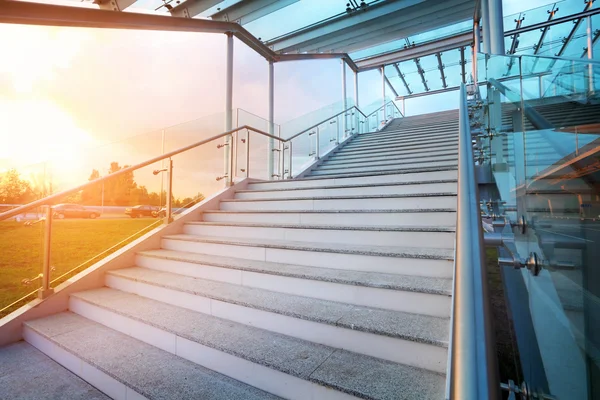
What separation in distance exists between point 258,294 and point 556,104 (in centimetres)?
206

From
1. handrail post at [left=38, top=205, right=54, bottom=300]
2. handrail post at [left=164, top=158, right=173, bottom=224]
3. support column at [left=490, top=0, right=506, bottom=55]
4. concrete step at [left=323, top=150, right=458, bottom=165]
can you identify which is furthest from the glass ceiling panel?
handrail post at [left=38, top=205, right=54, bottom=300]

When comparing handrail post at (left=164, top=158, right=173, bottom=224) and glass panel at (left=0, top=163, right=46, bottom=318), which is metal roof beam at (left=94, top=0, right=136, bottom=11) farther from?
glass panel at (left=0, top=163, right=46, bottom=318)

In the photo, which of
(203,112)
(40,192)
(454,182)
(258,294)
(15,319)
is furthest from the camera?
(203,112)

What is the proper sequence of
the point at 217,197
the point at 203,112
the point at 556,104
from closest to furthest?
the point at 556,104 < the point at 217,197 < the point at 203,112

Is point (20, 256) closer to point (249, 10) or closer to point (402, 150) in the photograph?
point (402, 150)

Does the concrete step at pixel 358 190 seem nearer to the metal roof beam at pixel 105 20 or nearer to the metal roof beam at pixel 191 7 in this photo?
the metal roof beam at pixel 105 20

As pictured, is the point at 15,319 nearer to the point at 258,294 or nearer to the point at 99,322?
the point at 99,322

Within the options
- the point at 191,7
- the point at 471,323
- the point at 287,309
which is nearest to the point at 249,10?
the point at 191,7

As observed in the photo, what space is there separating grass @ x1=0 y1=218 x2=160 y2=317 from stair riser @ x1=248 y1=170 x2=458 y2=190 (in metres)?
1.90

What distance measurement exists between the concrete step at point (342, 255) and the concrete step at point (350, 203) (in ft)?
2.18

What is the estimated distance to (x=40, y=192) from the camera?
10.3 ft

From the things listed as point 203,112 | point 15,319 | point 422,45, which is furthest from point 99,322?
point 422,45

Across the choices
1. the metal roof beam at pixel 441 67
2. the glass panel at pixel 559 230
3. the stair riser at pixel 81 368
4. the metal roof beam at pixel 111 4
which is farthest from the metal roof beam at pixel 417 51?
the stair riser at pixel 81 368

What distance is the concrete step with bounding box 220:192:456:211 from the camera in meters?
2.70
